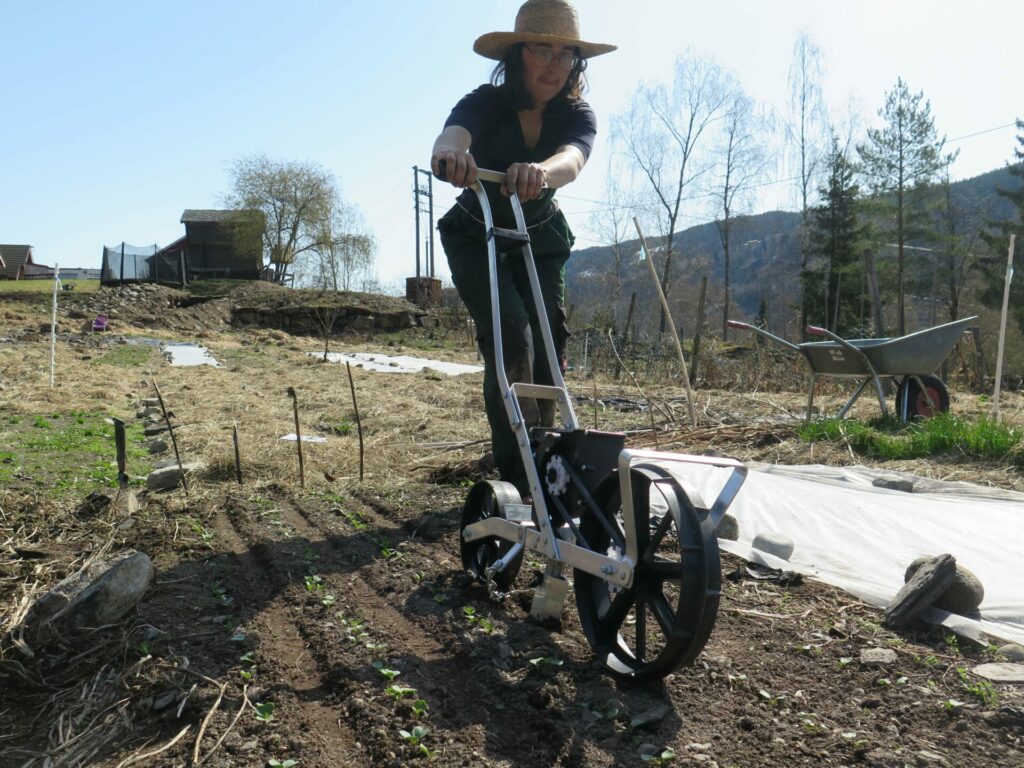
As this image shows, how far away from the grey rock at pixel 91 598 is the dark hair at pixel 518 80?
7.66ft

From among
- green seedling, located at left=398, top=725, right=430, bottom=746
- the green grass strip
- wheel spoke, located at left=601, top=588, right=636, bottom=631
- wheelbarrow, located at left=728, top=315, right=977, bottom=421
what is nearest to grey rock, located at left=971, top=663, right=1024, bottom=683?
wheel spoke, located at left=601, top=588, right=636, bottom=631

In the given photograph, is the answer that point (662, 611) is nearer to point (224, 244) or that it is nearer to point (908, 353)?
point (908, 353)

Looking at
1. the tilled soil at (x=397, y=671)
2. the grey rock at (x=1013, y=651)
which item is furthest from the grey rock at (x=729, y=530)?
the grey rock at (x=1013, y=651)

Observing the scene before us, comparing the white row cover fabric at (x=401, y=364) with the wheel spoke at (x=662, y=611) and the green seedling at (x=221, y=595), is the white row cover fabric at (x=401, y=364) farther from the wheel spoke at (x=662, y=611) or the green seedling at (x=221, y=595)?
the wheel spoke at (x=662, y=611)

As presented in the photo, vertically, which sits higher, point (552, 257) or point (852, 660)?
point (552, 257)

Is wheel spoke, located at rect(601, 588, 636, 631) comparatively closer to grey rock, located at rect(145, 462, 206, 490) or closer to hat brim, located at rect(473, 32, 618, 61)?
hat brim, located at rect(473, 32, 618, 61)

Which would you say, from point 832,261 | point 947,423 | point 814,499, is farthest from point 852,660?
point 832,261

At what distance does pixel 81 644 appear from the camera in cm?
234

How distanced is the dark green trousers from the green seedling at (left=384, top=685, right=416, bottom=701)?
1175 mm

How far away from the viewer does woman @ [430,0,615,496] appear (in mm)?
3014

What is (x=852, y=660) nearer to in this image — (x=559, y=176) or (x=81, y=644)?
(x=559, y=176)

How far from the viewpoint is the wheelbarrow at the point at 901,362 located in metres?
7.00

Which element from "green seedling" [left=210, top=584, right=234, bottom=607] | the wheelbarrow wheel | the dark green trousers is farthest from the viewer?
the wheelbarrow wheel

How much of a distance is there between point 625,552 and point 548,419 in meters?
1.26
